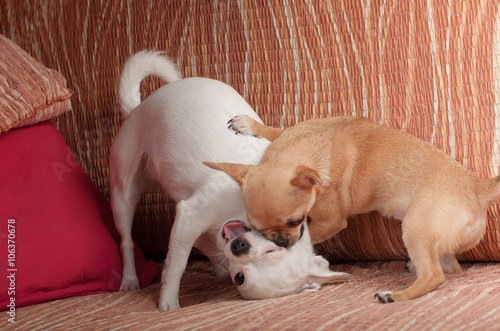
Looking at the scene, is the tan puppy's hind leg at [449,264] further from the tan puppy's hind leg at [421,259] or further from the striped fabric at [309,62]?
the tan puppy's hind leg at [421,259]

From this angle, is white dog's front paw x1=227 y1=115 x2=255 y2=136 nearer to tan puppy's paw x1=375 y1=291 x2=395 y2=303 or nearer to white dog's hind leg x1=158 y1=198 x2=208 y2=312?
white dog's hind leg x1=158 y1=198 x2=208 y2=312

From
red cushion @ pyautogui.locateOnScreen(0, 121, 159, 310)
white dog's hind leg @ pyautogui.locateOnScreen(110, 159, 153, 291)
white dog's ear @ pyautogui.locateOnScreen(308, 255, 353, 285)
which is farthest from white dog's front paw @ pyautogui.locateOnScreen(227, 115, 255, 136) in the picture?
red cushion @ pyautogui.locateOnScreen(0, 121, 159, 310)

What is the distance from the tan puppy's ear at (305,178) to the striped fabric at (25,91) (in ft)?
3.27

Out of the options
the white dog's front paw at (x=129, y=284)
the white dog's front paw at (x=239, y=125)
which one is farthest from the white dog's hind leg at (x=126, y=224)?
the white dog's front paw at (x=239, y=125)

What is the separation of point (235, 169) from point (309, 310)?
539 millimetres

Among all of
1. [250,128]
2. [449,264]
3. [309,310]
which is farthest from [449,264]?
[250,128]

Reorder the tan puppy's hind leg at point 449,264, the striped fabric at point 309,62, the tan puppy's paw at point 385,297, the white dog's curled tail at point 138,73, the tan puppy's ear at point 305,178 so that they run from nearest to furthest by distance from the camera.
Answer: the tan puppy's paw at point 385,297, the tan puppy's ear at point 305,178, the tan puppy's hind leg at point 449,264, the striped fabric at point 309,62, the white dog's curled tail at point 138,73

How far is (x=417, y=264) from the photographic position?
1.70 metres

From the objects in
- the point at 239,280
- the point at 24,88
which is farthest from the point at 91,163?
the point at 239,280

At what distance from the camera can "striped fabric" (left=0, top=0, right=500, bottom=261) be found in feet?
6.97

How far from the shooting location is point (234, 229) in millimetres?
1855

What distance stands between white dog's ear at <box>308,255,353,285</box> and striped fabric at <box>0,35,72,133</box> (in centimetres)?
113

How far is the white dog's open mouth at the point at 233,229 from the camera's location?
183cm

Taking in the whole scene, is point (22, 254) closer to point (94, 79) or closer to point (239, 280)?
point (239, 280)
